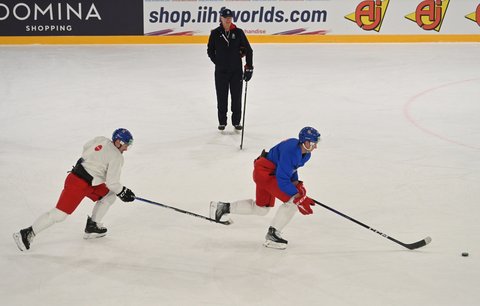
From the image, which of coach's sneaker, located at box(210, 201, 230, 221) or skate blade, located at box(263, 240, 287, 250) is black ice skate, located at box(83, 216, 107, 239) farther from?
skate blade, located at box(263, 240, 287, 250)

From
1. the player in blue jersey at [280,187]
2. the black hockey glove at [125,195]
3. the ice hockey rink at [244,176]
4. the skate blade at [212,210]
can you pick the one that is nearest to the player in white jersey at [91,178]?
the black hockey glove at [125,195]

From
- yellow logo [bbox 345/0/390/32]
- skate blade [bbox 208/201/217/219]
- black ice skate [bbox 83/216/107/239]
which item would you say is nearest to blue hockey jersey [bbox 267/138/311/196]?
skate blade [bbox 208/201/217/219]

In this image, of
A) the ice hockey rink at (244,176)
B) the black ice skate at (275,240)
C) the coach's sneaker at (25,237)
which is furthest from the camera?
the black ice skate at (275,240)

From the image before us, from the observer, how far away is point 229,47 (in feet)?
29.2

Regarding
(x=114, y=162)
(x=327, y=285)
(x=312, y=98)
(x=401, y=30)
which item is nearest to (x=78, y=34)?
(x=312, y=98)

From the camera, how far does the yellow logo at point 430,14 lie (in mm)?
14312

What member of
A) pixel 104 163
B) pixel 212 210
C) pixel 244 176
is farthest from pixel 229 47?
pixel 104 163

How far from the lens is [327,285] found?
212 inches

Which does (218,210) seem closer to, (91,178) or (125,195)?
(125,195)

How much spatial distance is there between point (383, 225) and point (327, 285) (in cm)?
126

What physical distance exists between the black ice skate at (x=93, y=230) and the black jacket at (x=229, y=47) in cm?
344

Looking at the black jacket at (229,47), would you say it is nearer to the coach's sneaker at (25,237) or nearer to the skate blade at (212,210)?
the skate blade at (212,210)

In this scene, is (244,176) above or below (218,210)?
below

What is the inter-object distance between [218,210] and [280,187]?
74 cm
